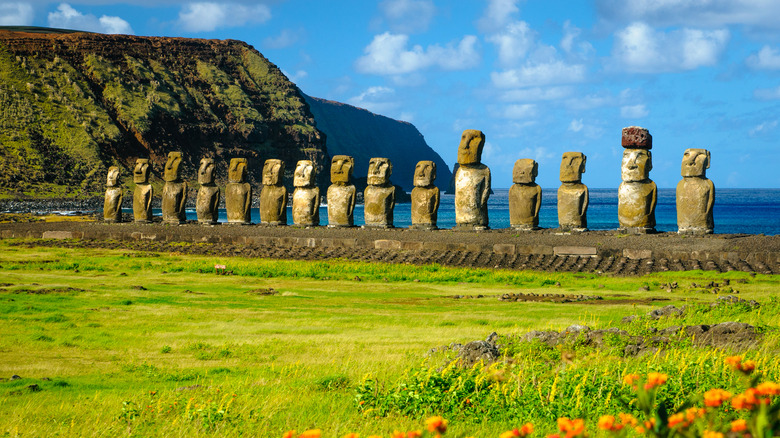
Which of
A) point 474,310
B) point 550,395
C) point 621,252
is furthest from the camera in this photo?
point 621,252

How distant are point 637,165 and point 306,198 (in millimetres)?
11212

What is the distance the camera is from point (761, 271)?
648 inches

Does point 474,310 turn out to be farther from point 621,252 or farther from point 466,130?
point 466,130

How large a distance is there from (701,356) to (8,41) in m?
118

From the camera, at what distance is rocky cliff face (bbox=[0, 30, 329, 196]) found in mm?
88562

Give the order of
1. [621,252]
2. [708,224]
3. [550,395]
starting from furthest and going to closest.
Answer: [708,224] → [621,252] → [550,395]

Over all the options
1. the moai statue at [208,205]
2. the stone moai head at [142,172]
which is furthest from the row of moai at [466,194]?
the stone moai head at [142,172]

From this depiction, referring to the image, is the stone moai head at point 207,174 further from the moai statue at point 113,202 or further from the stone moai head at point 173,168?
the moai statue at point 113,202

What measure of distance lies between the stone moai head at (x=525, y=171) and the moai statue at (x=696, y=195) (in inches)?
167

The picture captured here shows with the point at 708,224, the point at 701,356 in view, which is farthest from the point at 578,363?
the point at 708,224

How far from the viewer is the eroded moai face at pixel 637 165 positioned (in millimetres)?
21875

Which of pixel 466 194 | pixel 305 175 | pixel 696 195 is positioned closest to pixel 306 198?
pixel 305 175

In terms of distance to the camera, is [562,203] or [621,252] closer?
[621,252]

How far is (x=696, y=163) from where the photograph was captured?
21188 mm
